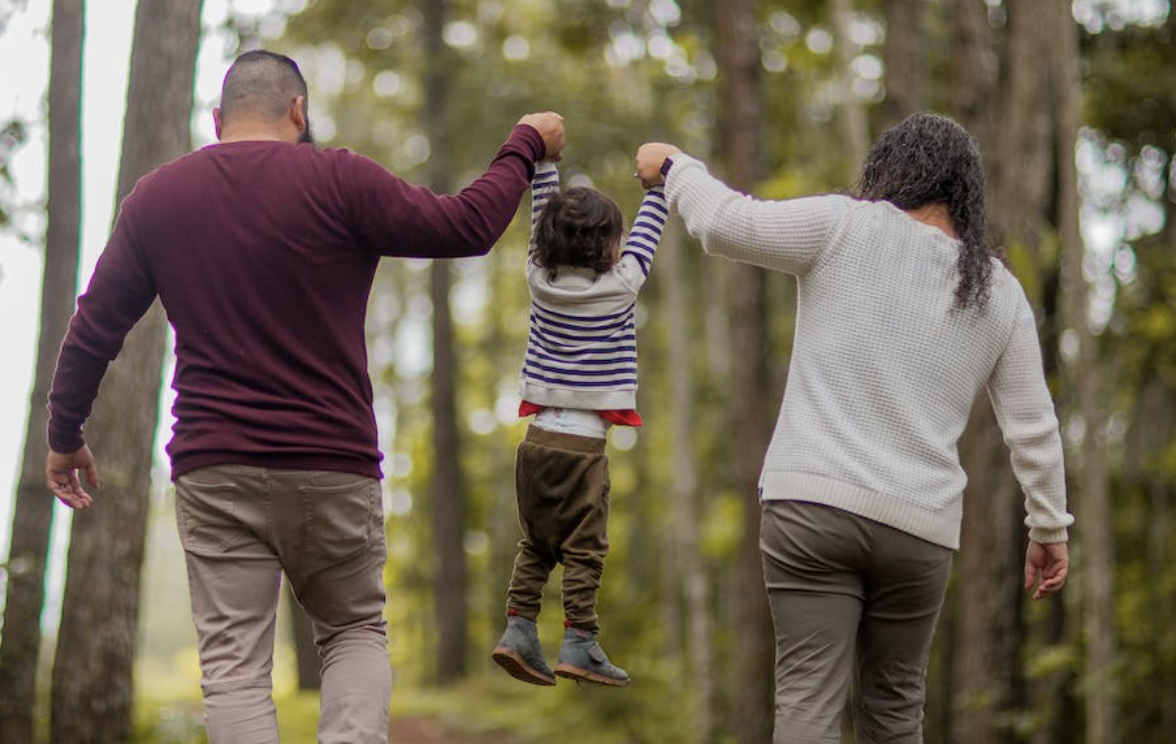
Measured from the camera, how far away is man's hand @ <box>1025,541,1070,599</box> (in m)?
4.12

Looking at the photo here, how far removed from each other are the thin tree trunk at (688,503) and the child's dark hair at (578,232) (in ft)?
34.2

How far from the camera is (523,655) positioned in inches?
157

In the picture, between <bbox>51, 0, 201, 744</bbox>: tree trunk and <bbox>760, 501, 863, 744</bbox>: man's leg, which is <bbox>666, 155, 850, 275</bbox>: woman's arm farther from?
<bbox>51, 0, 201, 744</bbox>: tree trunk

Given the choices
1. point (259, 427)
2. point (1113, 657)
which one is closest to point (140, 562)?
point (259, 427)

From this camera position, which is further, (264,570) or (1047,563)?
(1047,563)

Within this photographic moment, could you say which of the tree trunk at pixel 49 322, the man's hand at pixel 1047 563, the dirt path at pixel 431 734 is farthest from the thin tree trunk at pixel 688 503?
the man's hand at pixel 1047 563

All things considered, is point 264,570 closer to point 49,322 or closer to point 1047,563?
point 1047,563

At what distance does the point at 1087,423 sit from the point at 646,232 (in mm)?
7177

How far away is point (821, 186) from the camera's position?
14227 mm

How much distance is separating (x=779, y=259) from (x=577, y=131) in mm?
11603

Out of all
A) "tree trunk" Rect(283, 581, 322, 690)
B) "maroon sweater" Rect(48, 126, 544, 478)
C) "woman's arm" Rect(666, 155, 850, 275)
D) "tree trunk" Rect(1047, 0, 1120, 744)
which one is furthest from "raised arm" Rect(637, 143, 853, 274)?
"tree trunk" Rect(283, 581, 322, 690)

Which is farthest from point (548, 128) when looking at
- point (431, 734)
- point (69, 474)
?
point (431, 734)

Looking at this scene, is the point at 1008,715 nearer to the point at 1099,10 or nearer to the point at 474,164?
the point at 1099,10

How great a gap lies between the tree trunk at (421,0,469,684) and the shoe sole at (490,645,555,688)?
14.7 m
